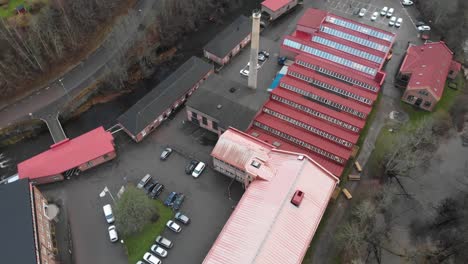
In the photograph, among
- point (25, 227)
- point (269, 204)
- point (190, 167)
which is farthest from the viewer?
point (190, 167)

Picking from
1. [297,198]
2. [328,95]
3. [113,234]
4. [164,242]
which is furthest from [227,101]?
[113,234]

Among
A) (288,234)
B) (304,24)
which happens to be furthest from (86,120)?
(304,24)

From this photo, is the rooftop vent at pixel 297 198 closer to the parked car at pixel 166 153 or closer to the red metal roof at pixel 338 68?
the parked car at pixel 166 153

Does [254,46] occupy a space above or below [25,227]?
above

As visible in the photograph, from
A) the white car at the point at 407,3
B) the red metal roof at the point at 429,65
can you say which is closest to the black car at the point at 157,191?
the red metal roof at the point at 429,65

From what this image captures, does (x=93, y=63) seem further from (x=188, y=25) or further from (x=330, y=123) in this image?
(x=330, y=123)

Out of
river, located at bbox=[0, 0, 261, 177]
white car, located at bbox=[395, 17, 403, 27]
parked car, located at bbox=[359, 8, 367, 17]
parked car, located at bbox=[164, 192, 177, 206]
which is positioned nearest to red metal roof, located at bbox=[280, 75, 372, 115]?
river, located at bbox=[0, 0, 261, 177]

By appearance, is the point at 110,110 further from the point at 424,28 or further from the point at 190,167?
the point at 424,28
